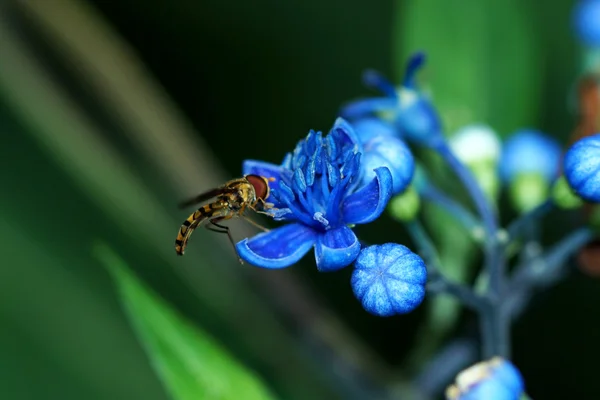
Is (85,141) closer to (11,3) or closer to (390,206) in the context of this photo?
(11,3)

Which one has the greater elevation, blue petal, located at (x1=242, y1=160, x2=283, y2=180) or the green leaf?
blue petal, located at (x1=242, y1=160, x2=283, y2=180)

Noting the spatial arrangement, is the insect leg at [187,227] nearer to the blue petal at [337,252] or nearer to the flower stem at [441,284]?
the blue petal at [337,252]

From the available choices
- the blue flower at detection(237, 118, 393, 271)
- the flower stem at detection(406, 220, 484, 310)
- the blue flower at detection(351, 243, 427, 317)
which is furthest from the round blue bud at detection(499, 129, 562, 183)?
the blue flower at detection(351, 243, 427, 317)

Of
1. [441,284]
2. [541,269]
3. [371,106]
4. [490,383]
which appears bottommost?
[490,383]

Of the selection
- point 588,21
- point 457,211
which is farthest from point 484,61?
point 457,211

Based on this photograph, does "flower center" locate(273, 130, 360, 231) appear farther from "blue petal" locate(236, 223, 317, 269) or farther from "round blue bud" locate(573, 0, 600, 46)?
"round blue bud" locate(573, 0, 600, 46)

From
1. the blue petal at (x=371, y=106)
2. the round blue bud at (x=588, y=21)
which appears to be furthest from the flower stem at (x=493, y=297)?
the round blue bud at (x=588, y=21)

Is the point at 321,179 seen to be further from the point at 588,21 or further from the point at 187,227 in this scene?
the point at 588,21
